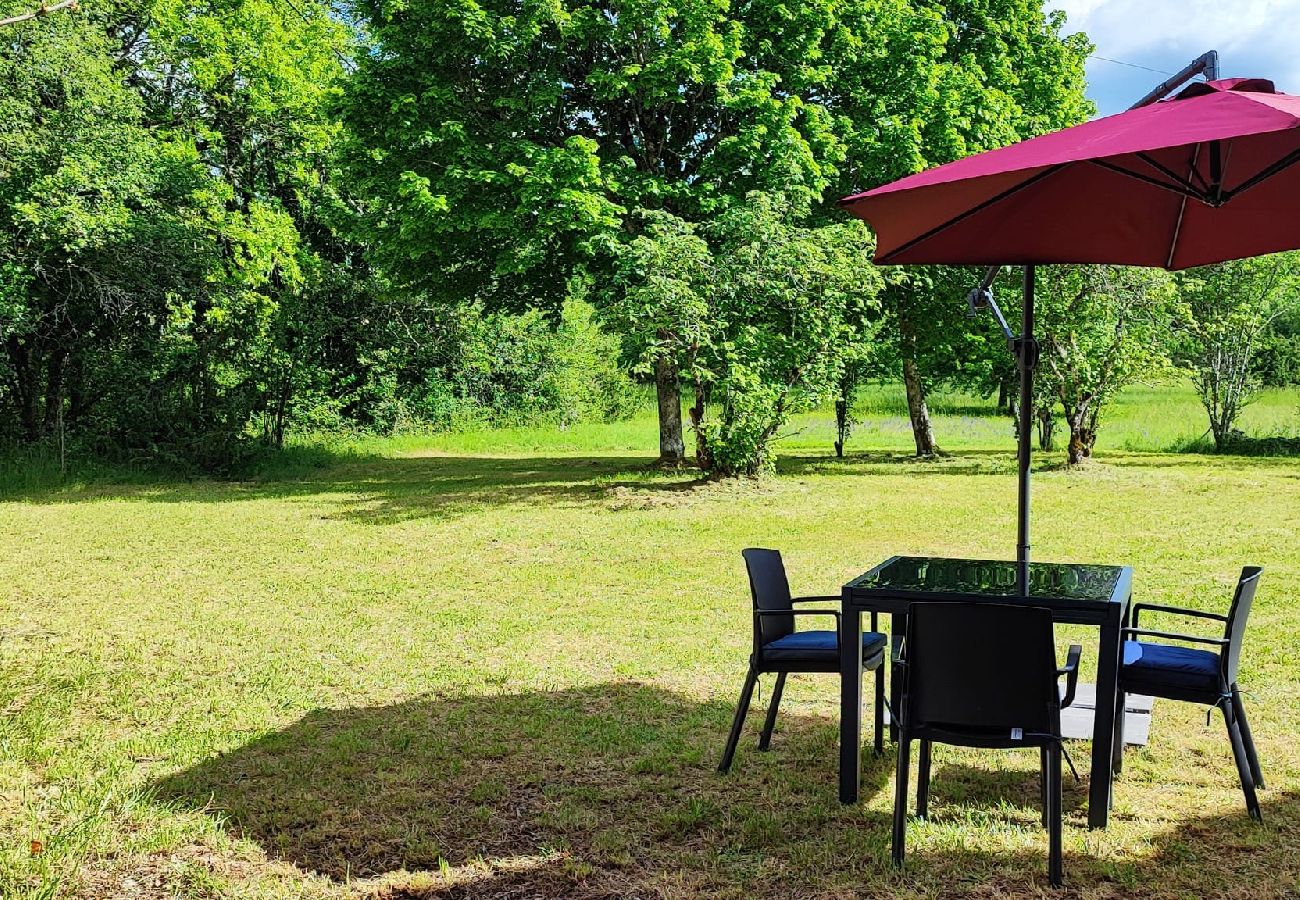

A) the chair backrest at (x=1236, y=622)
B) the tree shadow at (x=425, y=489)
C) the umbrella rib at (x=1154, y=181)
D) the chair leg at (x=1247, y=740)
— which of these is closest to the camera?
the chair backrest at (x=1236, y=622)

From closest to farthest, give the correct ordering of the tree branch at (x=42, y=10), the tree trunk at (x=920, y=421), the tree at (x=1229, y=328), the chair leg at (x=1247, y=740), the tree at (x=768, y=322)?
the tree branch at (x=42, y=10) < the chair leg at (x=1247, y=740) < the tree at (x=768, y=322) < the tree at (x=1229, y=328) < the tree trunk at (x=920, y=421)

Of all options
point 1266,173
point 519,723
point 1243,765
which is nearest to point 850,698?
point 1243,765

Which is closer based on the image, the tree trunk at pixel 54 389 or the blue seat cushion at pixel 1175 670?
the blue seat cushion at pixel 1175 670

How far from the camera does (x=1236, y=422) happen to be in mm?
21781

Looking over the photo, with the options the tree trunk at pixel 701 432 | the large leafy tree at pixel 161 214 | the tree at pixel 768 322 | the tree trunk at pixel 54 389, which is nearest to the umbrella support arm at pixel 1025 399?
the tree at pixel 768 322

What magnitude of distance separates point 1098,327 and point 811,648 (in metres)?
14.0

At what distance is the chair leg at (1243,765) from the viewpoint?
392 cm

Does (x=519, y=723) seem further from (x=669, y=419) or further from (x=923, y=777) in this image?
(x=669, y=419)

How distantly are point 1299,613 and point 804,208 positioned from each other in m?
9.30

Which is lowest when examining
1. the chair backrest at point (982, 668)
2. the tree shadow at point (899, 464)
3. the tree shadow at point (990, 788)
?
the tree shadow at point (990, 788)

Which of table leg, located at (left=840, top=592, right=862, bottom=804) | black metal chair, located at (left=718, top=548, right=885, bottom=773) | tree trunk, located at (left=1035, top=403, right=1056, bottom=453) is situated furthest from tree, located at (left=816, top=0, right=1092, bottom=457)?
table leg, located at (left=840, top=592, right=862, bottom=804)

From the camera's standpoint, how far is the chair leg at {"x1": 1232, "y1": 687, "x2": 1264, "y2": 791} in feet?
13.2

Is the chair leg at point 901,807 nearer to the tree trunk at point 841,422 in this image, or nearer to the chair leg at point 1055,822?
the chair leg at point 1055,822

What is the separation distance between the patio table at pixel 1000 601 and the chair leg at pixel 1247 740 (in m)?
A: 0.51
